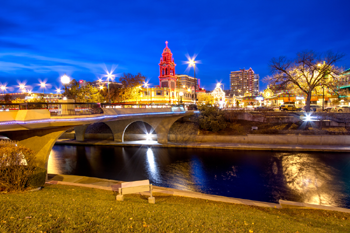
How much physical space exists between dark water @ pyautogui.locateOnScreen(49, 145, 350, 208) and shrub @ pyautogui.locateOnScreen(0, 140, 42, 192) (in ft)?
31.7

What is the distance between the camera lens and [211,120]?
34.6 metres

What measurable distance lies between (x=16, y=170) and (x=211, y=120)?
96.4 ft

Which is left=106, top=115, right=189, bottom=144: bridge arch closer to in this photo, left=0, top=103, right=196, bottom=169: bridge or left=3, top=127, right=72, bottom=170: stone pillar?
left=0, top=103, right=196, bottom=169: bridge

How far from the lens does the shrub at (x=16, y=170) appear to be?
29.0 feet

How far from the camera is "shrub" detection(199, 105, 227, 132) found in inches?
1346

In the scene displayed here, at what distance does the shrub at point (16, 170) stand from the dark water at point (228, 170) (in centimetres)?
965

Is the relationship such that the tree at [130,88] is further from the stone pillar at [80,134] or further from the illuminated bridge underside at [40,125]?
the illuminated bridge underside at [40,125]

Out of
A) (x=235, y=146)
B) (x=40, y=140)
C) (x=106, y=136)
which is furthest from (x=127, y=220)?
(x=106, y=136)

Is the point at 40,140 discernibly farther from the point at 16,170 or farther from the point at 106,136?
the point at 106,136

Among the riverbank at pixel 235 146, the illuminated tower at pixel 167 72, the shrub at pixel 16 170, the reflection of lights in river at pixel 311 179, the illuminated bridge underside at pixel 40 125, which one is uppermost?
the illuminated tower at pixel 167 72

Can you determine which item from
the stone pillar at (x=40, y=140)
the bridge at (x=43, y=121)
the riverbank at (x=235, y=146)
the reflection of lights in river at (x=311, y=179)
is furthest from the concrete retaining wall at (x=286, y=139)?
the stone pillar at (x=40, y=140)

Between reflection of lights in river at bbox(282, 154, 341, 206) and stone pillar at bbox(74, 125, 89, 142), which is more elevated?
stone pillar at bbox(74, 125, 89, 142)

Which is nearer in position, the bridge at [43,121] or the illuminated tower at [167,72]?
the bridge at [43,121]

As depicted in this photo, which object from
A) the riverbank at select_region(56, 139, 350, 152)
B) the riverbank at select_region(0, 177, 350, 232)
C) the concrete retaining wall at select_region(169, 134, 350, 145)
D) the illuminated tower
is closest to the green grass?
the riverbank at select_region(0, 177, 350, 232)
